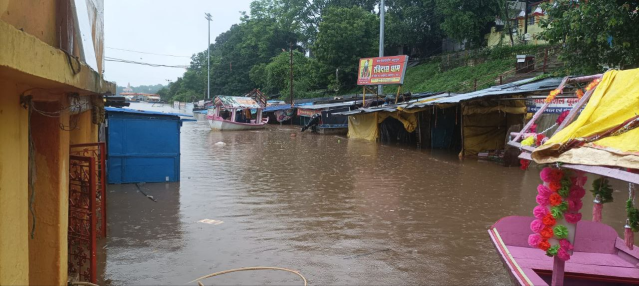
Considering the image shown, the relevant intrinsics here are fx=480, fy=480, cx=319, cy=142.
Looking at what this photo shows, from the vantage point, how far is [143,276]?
5.65m

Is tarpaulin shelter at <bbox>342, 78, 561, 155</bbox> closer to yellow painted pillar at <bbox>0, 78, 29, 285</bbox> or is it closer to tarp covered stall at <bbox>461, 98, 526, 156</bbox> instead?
tarp covered stall at <bbox>461, 98, 526, 156</bbox>

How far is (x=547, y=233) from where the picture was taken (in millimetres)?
4520

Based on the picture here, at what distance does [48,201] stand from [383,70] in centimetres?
2335

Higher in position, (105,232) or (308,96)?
(308,96)

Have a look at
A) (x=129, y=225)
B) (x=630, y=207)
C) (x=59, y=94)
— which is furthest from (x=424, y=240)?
(x=59, y=94)

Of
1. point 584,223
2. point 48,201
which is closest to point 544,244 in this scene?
point 584,223

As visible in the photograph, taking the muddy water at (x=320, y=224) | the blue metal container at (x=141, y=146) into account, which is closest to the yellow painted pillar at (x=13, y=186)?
the muddy water at (x=320, y=224)

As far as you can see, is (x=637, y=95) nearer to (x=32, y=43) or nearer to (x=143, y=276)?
(x=32, y=43)

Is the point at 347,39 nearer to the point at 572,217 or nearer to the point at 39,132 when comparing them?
the point at 572,217

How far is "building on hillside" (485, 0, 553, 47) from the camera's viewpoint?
32.5m

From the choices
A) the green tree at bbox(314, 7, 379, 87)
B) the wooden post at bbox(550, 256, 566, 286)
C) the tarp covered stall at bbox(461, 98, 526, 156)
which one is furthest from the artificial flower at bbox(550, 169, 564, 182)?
the green tree at bbox(314, 7, 379, 87)

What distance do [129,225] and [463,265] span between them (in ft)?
17.1

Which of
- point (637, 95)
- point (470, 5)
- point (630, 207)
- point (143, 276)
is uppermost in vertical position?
point (470, 5)

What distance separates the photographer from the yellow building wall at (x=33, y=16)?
2.83m
